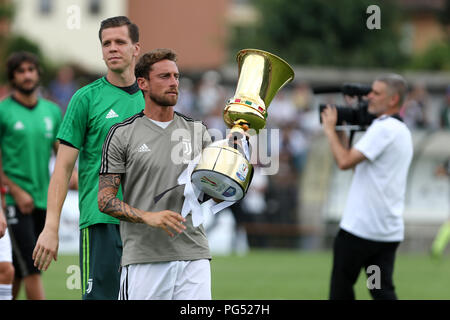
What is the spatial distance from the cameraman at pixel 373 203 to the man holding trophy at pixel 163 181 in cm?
245

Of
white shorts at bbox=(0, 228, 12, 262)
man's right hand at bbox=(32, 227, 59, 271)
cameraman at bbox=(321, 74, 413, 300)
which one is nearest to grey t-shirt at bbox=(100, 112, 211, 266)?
man's right hand at bbox=(32, 227, 59, 271)

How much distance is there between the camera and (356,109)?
849 centimetres

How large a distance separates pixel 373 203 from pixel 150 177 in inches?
117

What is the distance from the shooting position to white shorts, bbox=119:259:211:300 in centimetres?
582

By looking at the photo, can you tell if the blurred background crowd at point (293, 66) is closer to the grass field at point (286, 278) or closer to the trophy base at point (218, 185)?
the trophy base at point (218, 185)

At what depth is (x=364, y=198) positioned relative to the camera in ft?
27.2

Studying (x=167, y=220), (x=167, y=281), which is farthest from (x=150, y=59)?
(x=167, y=281)

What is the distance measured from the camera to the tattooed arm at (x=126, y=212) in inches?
217
